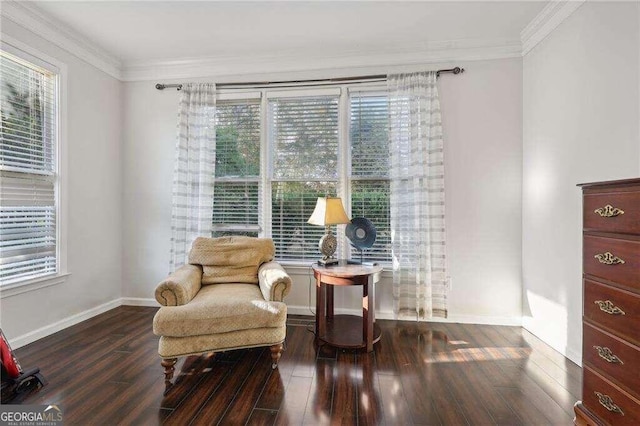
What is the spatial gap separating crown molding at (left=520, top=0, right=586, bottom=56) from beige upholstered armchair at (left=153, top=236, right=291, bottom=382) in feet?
9.76

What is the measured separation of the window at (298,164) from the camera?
3193mm

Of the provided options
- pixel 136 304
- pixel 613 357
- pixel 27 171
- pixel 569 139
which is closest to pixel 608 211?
pixel 613 357

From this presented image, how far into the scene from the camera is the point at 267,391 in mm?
1923

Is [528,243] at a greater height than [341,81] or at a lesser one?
lesser

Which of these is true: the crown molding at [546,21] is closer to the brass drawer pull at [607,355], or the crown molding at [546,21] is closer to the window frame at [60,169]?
the brass drawer pull at [607,355]

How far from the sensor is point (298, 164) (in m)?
3.29

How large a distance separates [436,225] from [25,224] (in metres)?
3.68

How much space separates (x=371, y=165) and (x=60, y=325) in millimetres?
3370

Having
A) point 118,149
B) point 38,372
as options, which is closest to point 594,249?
point 38,372

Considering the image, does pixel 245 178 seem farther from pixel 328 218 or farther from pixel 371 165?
pixel 371 165

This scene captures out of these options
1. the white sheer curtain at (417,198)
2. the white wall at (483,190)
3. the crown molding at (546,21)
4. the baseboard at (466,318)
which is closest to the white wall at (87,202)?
the baseboard at (466,318)

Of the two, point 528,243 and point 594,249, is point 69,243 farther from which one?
point 528,243

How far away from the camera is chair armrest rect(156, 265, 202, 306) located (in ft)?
7.15

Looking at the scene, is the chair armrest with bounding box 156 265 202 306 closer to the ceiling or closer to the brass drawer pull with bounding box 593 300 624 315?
the ceiling
